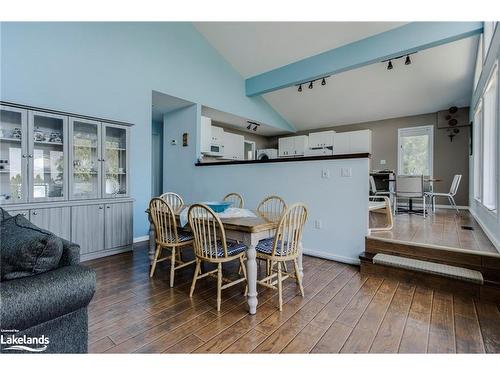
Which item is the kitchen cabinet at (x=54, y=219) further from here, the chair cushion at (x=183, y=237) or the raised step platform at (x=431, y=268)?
the raised step platform at (x=431, y=268)

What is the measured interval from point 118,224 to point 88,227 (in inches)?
14.5

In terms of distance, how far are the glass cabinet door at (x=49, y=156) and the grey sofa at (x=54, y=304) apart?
2.13m

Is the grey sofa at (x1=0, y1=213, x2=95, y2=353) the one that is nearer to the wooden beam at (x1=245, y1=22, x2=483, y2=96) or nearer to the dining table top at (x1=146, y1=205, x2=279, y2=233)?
the dining table top at (x1=146, y1=205, x2=279, y2=233)

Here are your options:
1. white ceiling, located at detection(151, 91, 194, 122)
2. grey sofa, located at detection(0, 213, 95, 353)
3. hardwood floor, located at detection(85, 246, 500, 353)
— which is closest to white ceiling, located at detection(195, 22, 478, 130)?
white ceiling, located at detection(151, 91, 194, 122)

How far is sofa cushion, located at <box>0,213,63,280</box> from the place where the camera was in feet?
→ 3.63

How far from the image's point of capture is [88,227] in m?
3.12

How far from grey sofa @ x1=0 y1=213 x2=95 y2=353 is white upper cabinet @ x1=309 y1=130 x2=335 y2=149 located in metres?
6.37

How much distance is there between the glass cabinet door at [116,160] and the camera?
3.44 meters

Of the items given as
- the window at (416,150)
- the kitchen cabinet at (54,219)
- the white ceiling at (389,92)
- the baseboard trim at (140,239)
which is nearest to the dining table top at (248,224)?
the kitchen cabinet at (54,219)

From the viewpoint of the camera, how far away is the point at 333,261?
3109 millimetres

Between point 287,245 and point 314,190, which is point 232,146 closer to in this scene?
point 314,190

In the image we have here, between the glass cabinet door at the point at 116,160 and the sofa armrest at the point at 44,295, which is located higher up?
the glass cabinet door at the point at 116,160
